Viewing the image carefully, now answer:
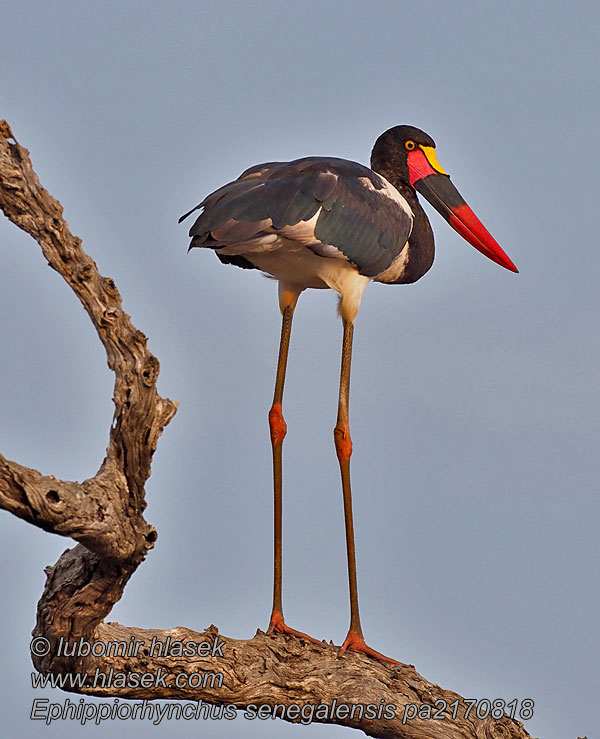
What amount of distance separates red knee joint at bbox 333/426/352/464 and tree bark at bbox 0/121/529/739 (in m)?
1.27

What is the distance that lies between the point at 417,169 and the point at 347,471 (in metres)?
2.02

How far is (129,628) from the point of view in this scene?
623 cm

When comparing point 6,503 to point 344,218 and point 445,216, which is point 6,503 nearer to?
point 344,218

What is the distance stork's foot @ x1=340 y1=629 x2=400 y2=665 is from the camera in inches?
278

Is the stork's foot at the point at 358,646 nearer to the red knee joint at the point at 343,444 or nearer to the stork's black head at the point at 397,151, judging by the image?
the red knee joint at the point at 343,444

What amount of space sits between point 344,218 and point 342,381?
42.4 inches

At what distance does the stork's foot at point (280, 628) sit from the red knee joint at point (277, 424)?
1.09 meters

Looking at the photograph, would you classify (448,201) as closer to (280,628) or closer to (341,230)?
(341,230)

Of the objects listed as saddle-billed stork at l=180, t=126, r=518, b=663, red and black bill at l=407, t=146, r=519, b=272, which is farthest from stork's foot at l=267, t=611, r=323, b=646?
red and black bill at l=407, t=146, r=519, b=272

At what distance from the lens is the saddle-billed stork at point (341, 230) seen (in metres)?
6.74

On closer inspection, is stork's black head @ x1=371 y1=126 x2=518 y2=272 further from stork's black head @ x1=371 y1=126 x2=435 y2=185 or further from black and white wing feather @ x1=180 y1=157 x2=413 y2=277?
black and white wing feather @ x1=180 y1=157 x2=413 y2=277

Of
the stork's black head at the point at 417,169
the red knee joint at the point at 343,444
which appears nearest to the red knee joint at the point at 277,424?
the red knee joint at the point at 343,444

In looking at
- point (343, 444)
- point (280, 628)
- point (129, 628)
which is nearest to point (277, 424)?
point (343, 444)

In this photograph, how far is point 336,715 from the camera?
6699mm
